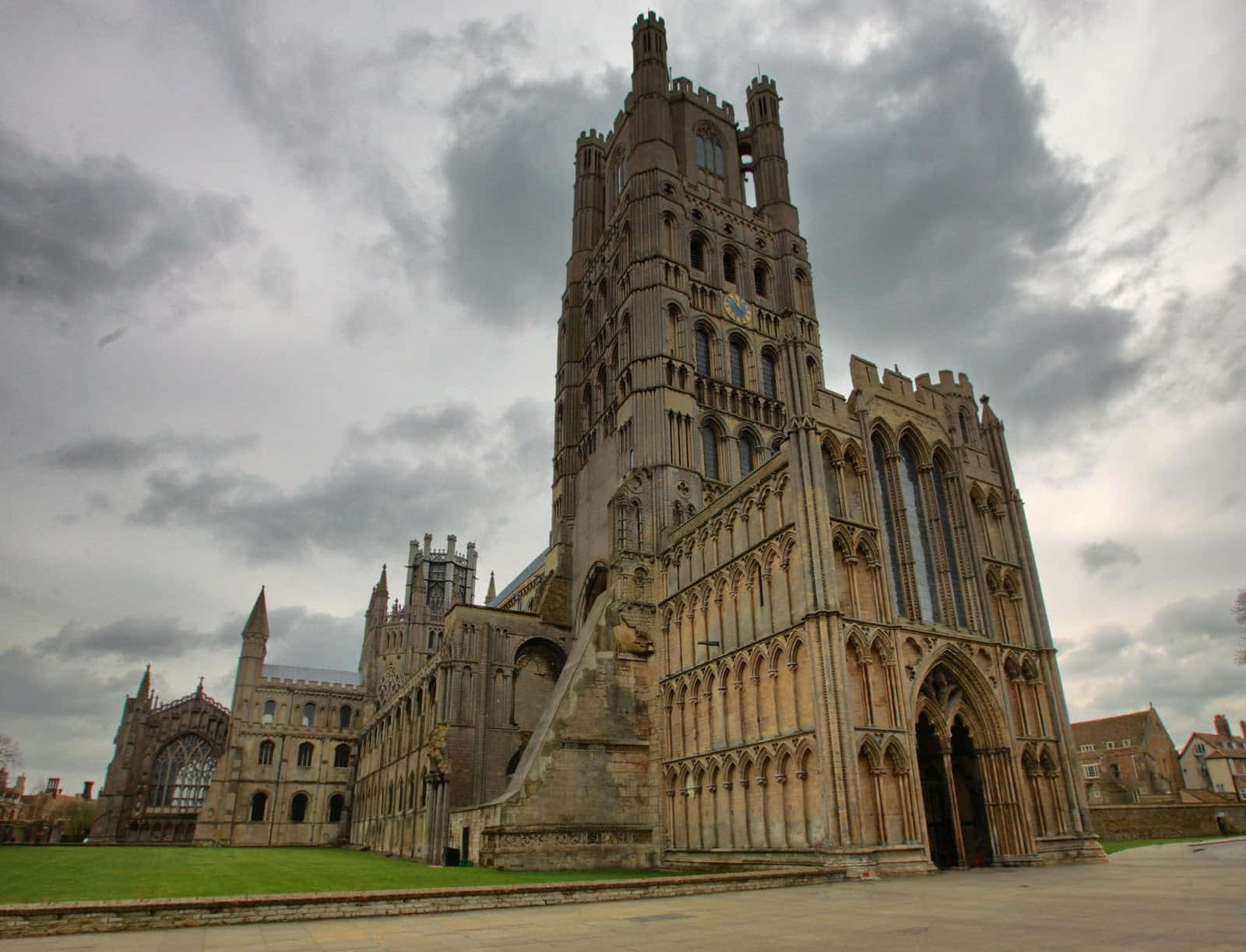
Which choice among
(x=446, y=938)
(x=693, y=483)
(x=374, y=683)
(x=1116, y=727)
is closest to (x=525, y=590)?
(x=693, y=483)

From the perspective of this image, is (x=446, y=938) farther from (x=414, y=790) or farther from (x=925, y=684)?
(x=414, y=790)

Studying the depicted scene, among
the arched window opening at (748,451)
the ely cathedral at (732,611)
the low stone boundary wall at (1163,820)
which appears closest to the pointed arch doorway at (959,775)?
the ely cathedral at (732,611)

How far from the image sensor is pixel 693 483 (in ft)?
118

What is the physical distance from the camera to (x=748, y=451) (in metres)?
40.3

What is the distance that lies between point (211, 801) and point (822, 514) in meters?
70.6

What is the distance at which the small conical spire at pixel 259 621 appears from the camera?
8188 cm

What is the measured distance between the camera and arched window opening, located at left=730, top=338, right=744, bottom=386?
41594 millimetres

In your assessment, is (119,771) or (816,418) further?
(119,771)

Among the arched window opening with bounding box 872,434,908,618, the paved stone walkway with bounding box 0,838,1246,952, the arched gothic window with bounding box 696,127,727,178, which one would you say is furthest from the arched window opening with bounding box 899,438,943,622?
the arched gothic window with bounding box 696,127,727,178

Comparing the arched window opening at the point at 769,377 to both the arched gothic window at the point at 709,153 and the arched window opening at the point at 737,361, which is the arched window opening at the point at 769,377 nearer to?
the arched window opening at the point at 737,361

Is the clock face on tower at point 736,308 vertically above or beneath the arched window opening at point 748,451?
above

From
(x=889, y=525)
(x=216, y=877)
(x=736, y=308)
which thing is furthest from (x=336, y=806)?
(x=889, y=525)

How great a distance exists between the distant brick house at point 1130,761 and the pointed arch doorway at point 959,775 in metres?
49.8

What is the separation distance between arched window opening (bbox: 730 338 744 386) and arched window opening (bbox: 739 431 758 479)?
2.95 meters
